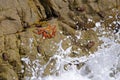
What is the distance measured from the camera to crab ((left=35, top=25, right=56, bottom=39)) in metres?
7.88

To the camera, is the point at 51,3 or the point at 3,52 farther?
the point at 51,3

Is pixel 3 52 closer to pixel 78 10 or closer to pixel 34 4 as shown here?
pixel 34 4

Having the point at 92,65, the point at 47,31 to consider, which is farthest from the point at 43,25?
the point at 92,65

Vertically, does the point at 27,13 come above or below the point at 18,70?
above

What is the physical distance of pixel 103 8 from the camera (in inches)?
324

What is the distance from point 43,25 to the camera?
804 centimetres

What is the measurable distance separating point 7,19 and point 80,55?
1.62m

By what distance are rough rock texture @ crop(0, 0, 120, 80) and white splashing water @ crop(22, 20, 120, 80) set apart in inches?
3.9

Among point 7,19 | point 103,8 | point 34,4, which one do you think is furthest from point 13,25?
point 103,8

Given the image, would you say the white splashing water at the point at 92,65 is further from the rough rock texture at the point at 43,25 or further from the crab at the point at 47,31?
the crab at the point at 47,31

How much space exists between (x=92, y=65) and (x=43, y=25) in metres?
1.27

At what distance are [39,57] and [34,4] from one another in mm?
1213

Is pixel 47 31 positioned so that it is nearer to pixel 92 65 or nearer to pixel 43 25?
pixel 43 25

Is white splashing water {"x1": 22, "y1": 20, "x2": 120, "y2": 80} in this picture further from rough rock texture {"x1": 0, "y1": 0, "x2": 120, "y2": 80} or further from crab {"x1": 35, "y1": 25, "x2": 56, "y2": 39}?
crab {"x1": 35, "y1": 25, "x2": 56, "y2": 39}
